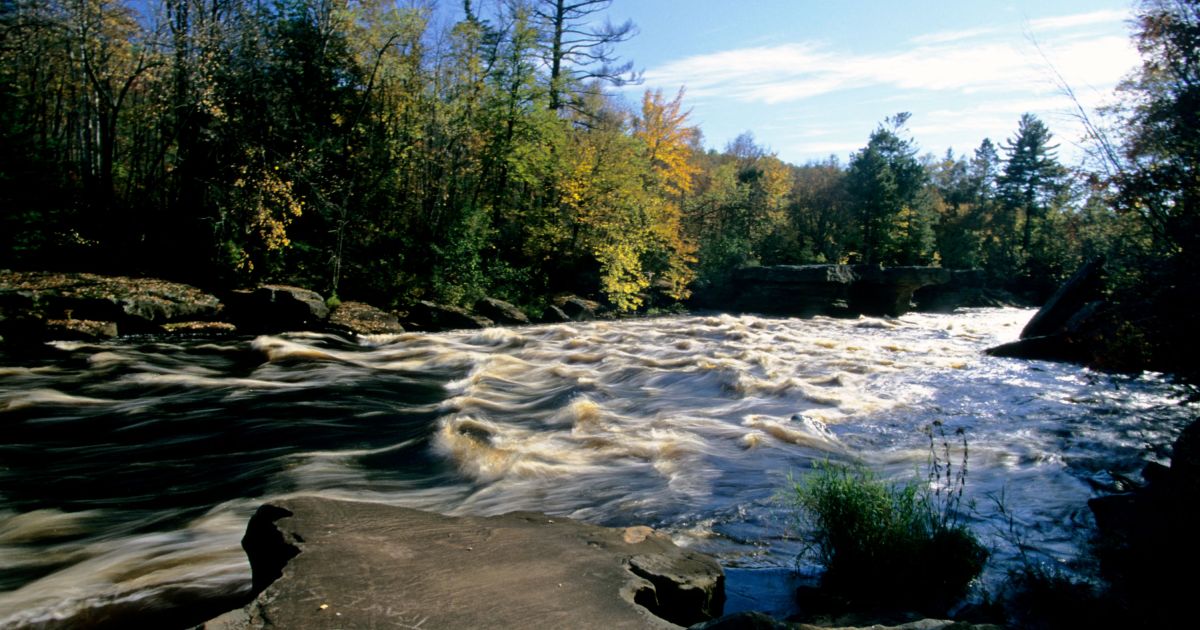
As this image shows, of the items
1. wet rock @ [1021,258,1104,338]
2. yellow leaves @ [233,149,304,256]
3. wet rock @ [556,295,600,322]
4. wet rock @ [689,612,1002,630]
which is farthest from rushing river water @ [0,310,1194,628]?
wet rock @ [556,295,600,322]

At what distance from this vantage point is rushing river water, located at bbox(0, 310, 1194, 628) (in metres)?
4.47

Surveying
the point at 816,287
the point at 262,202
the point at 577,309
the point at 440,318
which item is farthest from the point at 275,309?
the point at 816,287

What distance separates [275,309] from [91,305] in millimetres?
3239

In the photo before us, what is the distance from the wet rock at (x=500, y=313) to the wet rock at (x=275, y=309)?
5049mm

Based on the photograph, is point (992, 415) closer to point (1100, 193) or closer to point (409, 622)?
point (1100, 193)

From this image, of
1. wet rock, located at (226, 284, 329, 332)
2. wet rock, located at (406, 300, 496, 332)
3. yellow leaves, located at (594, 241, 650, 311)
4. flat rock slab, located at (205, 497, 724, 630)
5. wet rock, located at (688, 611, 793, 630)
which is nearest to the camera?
wet rock, located at (688, 611, 793, 630)

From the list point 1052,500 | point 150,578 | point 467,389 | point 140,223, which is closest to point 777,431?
point 1052,500

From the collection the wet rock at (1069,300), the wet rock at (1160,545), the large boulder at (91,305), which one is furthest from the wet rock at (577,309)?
the wet rock at (1160,545)

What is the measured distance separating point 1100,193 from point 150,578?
393 inches

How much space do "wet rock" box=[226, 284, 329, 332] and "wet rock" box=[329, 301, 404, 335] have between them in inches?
21.0

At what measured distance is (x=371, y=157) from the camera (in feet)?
65.3

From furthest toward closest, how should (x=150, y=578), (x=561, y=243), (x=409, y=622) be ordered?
1. (x=561, y=243)
2. (x=150, y=578)
3. (x=409, y=622)

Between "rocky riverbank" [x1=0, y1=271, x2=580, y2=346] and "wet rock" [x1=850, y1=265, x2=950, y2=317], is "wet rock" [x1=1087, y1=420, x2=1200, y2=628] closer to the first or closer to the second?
"rocky riverbank" [x1=0, y1=271, x2=580, y2=346]

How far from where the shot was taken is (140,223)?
52.8ft
